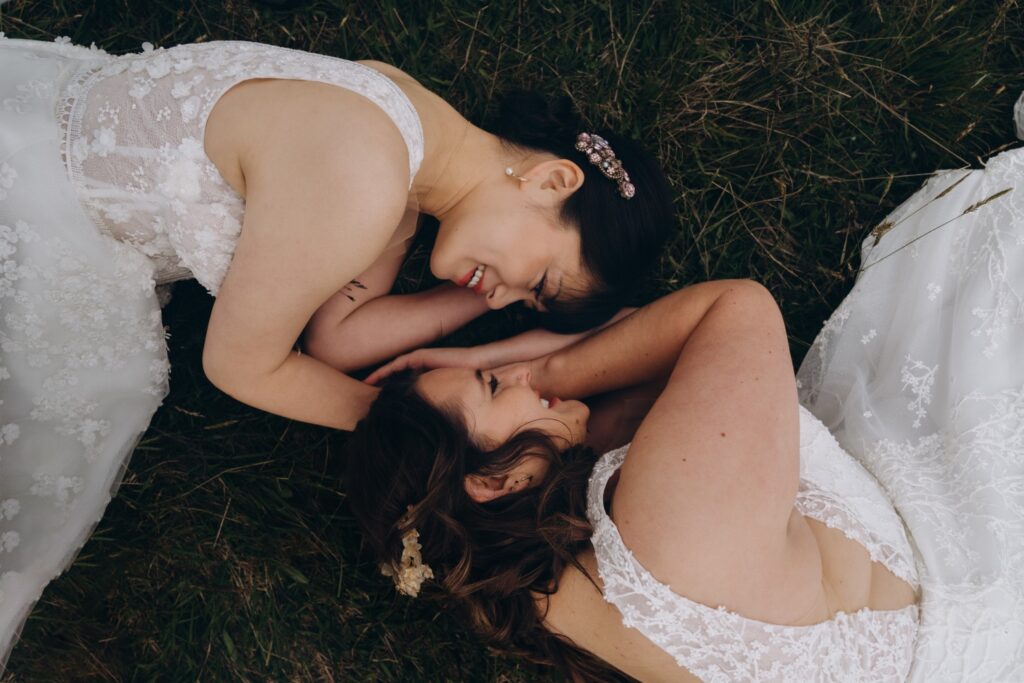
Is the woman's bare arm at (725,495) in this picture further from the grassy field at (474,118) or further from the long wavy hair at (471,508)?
the grassy field at (474,118)

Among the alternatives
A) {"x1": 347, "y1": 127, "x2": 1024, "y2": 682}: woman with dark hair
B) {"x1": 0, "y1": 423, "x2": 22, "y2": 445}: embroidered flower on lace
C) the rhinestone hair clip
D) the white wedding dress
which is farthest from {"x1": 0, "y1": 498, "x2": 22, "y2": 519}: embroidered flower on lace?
the rhinestone hair clip

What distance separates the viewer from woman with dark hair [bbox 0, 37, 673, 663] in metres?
2.20

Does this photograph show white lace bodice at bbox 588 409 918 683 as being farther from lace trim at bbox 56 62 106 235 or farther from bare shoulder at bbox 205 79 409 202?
lace trim at bbox 56 62 106 235

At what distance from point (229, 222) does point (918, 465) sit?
263 cm

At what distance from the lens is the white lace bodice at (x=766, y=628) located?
215 centimetres

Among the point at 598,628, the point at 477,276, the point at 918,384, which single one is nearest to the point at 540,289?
the point at 477,276

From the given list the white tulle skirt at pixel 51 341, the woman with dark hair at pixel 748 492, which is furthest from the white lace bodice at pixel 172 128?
the woman with dark hair at pixel 748 492

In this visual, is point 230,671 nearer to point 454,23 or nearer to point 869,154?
point 454,23

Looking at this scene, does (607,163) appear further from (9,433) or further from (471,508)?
(9,433)

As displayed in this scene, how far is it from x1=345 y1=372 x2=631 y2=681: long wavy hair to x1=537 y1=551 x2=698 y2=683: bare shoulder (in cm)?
4

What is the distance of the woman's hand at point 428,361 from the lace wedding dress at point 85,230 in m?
0.80

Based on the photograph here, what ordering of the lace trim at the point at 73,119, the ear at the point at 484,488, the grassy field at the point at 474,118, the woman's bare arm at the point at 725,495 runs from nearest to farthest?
1. the woman's bare arm at the point at 725,495
2. the lace trim at the point at 73,119
3. the ear at the point at 484,488
4. the grassy field at the point at 474,118

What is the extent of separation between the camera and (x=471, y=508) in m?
2.48

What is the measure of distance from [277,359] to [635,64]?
2181 millimetres
